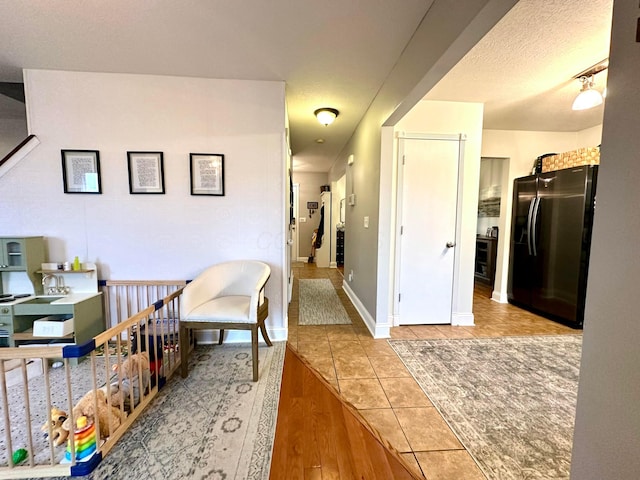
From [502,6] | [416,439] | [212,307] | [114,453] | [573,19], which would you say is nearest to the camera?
[502,6]

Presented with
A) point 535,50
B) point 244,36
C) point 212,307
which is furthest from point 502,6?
point 212,307

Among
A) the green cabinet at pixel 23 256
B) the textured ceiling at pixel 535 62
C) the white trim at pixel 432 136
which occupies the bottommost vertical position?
the green cabinet at pixel 23 256

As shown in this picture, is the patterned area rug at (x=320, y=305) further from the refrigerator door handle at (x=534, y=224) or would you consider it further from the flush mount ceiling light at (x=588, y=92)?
the flush mount ceiling light at (x=588, y=92)

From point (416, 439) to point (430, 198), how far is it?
2136mm

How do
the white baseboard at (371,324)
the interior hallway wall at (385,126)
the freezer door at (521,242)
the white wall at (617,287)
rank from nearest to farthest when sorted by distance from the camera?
the white wall at (617,287) → the interior hallway wall at (385,126) → the white baseboard at (371,324) → the freezer door at (521,242)

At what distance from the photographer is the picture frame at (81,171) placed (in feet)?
7.45

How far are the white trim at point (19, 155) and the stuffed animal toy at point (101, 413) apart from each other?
84.0 inches

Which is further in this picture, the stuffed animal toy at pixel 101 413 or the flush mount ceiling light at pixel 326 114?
the flush mount ceiling light at pixel 326 114

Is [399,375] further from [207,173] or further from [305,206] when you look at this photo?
[305,206]

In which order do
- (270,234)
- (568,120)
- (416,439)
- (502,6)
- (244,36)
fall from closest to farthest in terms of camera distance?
(502,6), (416,439), (244,36), (270,234), (568,120)

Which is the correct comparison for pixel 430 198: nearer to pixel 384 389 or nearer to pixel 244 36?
pixel 384 389

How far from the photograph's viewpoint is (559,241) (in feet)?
9.78

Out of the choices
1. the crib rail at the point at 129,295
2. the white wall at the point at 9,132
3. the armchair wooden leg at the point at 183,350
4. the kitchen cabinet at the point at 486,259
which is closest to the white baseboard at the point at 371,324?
the armchair wooden leg at the point at 183,350

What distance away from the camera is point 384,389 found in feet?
5.92
